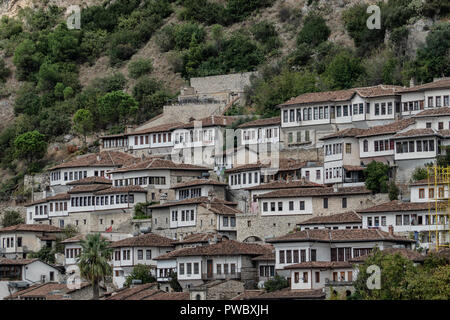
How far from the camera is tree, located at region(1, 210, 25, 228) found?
354 ft

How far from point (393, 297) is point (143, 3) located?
90.9 metres

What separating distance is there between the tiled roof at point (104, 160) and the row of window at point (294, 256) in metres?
28.1

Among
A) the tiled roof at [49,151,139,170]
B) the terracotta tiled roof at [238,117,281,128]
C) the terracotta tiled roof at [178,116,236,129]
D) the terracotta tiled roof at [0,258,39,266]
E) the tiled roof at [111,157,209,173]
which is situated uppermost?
the terracotta tiled roof at [178,116,236,129]

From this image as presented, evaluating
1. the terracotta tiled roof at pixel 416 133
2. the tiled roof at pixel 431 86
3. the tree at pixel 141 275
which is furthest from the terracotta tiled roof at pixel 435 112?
the tree at pixel 141 275

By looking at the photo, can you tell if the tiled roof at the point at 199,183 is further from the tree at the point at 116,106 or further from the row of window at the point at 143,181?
the tree at the point at 116,106

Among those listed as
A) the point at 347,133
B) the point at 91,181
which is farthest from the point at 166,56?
the point at 347,133

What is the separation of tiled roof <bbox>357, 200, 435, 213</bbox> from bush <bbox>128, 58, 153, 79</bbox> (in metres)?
57.5

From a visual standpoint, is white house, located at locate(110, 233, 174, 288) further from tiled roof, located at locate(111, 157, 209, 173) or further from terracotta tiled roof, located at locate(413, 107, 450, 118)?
terracotta tiled roof, located at locate(413, 107, 450, 118)

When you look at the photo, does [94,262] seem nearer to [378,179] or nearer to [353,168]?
[353,168]

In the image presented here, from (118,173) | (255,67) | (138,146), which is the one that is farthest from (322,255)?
(255,67)

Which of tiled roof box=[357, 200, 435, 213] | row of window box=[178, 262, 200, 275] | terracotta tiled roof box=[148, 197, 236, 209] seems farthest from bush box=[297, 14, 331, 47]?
row of window box=[178, 262, 200, 275]

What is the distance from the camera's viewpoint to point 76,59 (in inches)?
5738

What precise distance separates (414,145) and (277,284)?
48.0ft
